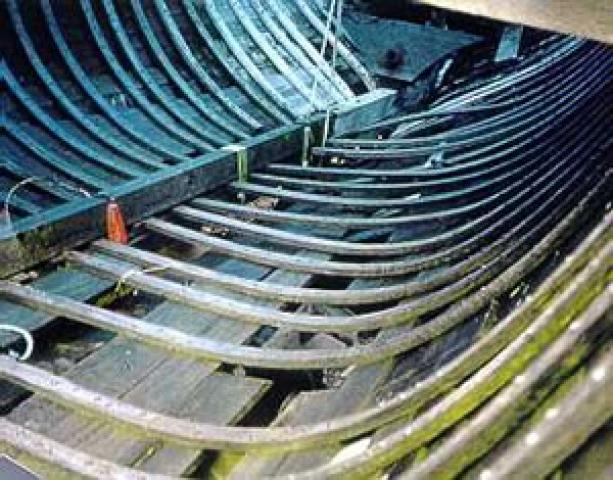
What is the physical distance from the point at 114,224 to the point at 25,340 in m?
0.86

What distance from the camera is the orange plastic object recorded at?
11.0 ft

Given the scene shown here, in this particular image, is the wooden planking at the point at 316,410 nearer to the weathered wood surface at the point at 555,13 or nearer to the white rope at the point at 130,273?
the white rope at the point at 130,273

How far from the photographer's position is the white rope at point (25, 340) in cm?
258

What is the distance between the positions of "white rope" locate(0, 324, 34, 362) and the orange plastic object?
2.62 feet

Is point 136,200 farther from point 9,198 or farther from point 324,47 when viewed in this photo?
point 324,47

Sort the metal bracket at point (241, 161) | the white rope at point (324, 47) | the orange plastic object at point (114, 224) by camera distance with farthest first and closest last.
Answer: the white rope at point (324, 47)
the metal bracket at point (241, 161)
the orange plastic object at point (114, 224)

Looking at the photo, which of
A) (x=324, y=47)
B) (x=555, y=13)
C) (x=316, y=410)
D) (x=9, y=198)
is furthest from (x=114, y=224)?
(x=324, y=47)

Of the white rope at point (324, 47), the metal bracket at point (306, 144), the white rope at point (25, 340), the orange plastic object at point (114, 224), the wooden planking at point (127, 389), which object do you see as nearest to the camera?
the wooden planking at point (127, 389)

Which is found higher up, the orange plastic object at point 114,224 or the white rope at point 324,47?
the white rope at point 324,47

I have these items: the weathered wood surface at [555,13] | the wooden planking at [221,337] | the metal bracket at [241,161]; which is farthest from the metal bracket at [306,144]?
the weathered wood surface at [555,13]

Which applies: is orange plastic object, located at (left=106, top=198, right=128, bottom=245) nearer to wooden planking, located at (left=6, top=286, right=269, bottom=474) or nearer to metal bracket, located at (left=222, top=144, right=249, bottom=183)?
wooden planking, located at (left=6, top=286, right=269, bottom=474)

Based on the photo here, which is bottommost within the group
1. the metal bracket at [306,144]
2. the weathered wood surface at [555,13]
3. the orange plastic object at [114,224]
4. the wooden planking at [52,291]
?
the wooden planking at [52,291]

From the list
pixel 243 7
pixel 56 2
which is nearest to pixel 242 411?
pixel 56 2

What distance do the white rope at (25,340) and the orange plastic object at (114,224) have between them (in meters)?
0.80
